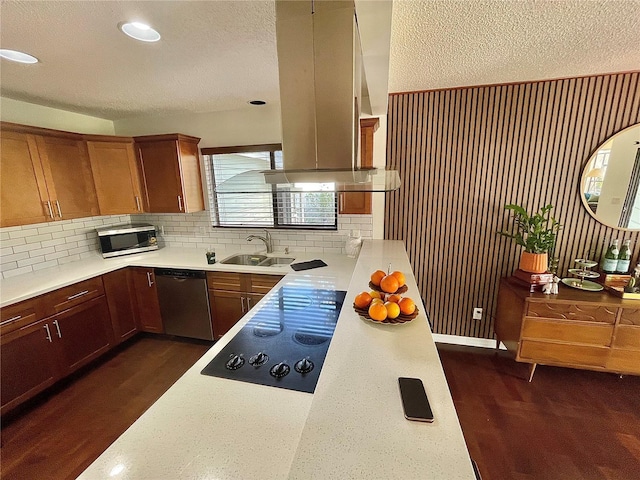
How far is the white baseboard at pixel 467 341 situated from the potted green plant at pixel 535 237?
900mm

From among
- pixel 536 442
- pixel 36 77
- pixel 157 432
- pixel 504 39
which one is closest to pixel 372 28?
pixel 504 39

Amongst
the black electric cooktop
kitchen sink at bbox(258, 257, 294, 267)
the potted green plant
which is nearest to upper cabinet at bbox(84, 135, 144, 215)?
kitchen sink at bbox(258, 257, 294, 267)

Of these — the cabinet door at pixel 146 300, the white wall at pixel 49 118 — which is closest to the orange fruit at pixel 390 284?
the cabinet door at pixel 146 300

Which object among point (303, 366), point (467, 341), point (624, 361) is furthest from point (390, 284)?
point (624, 361)

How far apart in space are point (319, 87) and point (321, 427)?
109 centimetres

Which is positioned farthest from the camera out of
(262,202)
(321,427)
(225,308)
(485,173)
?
(262,202)

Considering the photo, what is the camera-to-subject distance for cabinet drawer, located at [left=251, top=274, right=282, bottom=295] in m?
2.48

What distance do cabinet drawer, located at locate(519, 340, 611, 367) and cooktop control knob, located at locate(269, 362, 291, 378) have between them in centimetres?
211

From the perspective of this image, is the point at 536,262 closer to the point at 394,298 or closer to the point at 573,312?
the point at 573,312

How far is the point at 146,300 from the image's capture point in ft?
9.38

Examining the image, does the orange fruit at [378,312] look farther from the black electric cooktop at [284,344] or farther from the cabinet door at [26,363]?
the cabinet door at [26,363]

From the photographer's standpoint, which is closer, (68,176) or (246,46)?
(246,46)

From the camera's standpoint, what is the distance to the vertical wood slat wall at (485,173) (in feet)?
7.13

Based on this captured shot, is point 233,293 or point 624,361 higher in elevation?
point 233,293
